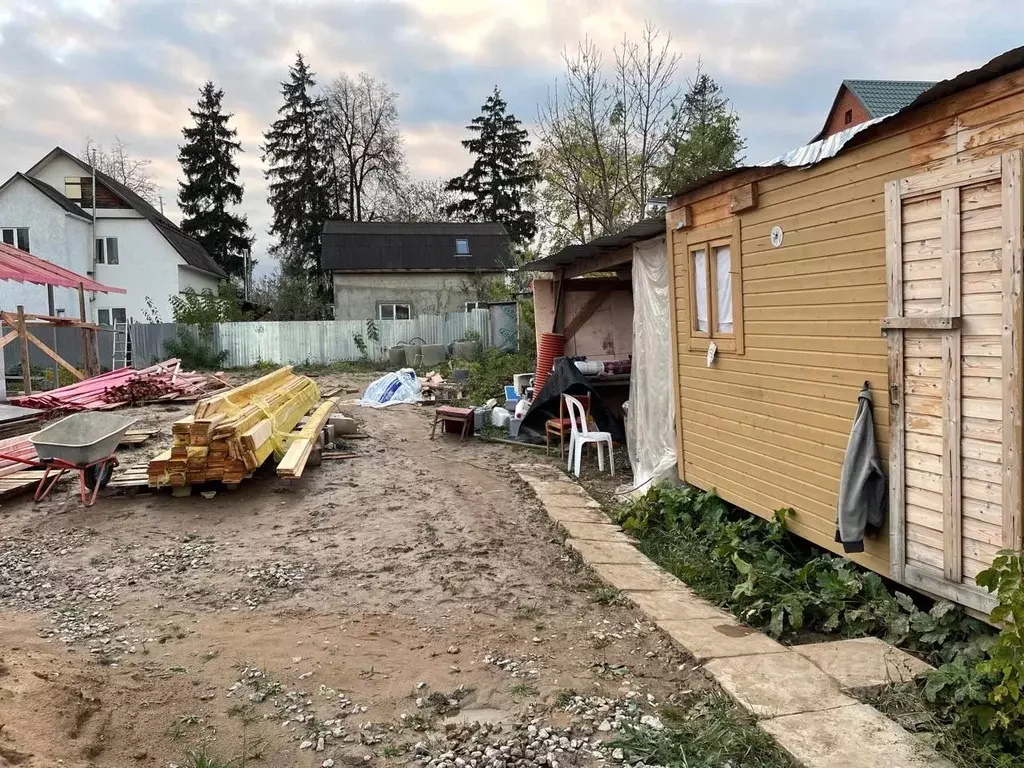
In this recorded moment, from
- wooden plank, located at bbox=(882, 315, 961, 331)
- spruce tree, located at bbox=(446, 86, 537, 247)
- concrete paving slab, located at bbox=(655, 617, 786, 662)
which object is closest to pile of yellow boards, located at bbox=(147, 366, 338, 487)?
concrete paving slab, located at bbox=(655, 617, 786, 662)

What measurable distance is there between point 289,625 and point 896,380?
399cm

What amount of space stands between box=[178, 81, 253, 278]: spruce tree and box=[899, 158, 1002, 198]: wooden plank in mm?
37209

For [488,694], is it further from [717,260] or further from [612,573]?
[717,260]

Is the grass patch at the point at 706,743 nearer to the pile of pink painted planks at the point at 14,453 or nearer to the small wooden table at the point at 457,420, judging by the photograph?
the pile of pink painted planks at the point at 14,453

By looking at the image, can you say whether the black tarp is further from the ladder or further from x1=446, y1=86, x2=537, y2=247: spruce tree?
x1=446, y1=86, x2=537, y2=247: spruce tree

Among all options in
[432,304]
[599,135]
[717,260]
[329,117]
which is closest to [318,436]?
[717,260]

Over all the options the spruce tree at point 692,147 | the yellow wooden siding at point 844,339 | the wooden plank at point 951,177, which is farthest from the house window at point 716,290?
the spruce tree at point 692,147

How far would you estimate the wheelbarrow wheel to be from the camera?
725cm

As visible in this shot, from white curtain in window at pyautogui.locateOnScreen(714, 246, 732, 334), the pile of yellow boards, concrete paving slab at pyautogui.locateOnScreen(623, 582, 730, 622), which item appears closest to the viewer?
concrete paving slab at pyautogui.locateOnScreen(623, 582, 730, 622)

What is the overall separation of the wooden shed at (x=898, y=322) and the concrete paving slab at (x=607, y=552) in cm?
105

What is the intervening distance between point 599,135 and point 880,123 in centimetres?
1546

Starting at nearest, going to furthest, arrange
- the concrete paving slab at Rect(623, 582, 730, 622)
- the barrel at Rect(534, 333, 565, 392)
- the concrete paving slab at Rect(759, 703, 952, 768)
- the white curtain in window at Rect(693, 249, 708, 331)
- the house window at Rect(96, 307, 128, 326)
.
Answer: the concrete paving slab at Rect(759, 703, 952, 768) → the concrete paving slab at Rect(623, 582, 730, 622) → the white curtain in window at Rect(693, 249, 708, 331) → the barrel at Rect(534, 333, 565, 392) → the house window at Rect(96, 307, 128, 326)

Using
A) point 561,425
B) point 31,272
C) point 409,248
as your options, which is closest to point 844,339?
point 561,425

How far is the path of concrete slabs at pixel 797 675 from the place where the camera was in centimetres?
289
